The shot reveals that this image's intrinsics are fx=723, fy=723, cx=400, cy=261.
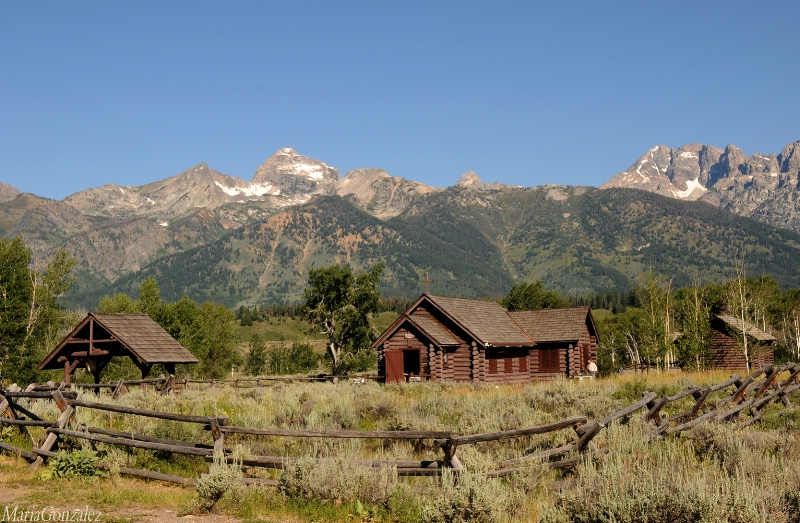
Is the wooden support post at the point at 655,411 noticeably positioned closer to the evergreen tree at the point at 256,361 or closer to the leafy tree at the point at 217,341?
the leafy tree at the point at 217,341

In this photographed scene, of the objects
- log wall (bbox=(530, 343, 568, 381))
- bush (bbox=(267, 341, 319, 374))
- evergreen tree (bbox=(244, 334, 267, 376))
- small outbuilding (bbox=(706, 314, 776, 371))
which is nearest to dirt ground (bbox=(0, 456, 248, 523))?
log wall (bbox=(530, 343, 568, 381))

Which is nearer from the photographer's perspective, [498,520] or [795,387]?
[498,520]

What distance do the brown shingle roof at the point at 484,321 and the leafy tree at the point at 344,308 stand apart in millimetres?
22387

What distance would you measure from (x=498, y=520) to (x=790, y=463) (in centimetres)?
507

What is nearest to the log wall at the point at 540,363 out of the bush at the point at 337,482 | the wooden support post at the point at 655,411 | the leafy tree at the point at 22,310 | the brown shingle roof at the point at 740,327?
the brown shingle roof at the point at 740,327

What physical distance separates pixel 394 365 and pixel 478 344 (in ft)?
17.7

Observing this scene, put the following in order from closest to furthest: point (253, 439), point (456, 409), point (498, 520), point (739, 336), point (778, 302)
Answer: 1. point (498, 520)
2. point (253, 439)
3. point (456, 409)
4. point (739, 336)
5. point (778, 302)

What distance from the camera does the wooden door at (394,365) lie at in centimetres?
4481

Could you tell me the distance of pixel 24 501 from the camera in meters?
12.1

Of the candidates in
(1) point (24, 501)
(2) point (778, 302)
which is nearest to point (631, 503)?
(1) point (24, 501)

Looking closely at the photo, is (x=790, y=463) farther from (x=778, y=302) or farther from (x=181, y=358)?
(x=778, y=302)

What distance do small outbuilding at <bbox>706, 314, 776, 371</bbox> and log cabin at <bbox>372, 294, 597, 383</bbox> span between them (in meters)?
13.1

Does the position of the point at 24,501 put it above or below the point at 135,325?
below

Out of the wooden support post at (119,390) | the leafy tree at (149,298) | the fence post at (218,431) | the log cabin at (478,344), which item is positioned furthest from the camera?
the leafy tree at (149,298)
